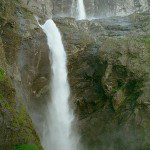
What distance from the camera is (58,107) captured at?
91.2 ft

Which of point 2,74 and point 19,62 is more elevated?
point 19,62

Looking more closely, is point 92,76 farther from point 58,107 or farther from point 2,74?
point 2,74

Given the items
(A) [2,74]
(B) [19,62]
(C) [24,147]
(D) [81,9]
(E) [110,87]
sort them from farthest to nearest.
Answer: (D) [81,9]
(E) [110,87]
(B) [19,62]
(A) [2,74]
(C) [24,147]

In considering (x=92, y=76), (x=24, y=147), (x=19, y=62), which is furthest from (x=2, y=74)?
(x=92, y=76)

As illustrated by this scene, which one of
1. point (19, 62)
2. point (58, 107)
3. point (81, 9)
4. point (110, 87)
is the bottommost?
point (58, 107)

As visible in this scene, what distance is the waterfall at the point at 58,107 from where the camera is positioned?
1056 inches

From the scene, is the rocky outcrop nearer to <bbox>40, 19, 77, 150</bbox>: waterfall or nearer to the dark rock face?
<bbox>40, 19, 77, 150</bbox>: waterfall

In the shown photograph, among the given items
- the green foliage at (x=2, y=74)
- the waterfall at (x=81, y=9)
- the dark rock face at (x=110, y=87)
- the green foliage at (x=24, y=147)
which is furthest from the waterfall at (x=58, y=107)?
the waterfall at (x=81, y=9)

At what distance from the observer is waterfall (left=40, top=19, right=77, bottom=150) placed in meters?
26.8

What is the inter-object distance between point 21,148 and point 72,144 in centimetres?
914

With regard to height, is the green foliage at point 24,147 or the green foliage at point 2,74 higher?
the green foliage at point 2,74

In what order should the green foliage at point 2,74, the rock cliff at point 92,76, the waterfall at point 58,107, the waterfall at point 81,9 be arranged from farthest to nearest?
the waterfall at point 81,9 → the waterfall at point 58,107 → the rock cliff at point 92,76 → the green foliage at point 2,74

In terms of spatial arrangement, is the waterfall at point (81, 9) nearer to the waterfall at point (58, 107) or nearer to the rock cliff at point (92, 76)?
the rock cliff at point (92, 76)

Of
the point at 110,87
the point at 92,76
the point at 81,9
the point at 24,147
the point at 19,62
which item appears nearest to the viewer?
the point at 24,147
